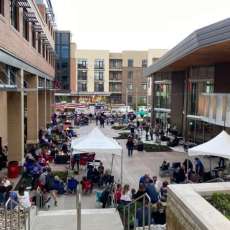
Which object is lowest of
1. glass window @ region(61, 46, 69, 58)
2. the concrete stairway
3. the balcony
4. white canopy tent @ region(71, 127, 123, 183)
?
the concrete stairway

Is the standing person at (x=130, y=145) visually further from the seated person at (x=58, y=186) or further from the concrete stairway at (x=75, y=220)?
the concrete stairway at (x=75, y=220)

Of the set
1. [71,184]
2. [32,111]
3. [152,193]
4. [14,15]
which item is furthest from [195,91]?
[152,193]

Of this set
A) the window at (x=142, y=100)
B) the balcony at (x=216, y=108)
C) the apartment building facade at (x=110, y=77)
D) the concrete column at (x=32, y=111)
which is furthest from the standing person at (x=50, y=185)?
the window at (x=142, y=100)

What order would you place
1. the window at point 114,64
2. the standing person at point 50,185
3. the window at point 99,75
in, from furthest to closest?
the window at point 114,64 → the window at point 99,75 → the standing person at point 50,185

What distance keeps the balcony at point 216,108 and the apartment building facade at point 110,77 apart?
193 feet

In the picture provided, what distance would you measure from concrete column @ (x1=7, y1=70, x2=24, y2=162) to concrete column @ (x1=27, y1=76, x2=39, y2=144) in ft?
18.6

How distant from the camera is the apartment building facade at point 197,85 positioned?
17.0 m

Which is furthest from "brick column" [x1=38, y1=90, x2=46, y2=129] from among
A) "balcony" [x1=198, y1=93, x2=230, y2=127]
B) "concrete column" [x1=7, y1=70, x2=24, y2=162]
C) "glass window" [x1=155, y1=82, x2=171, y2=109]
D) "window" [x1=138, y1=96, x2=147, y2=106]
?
"window" [x1=138, y1=96, x2=147, y2=106]

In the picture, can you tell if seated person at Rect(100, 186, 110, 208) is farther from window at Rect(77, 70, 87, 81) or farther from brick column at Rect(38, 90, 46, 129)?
window at Rect(77, 70, 87, 81)

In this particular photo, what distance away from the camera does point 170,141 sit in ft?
90.4

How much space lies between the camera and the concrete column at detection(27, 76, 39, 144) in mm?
23797

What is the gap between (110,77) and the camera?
82750 millimetres

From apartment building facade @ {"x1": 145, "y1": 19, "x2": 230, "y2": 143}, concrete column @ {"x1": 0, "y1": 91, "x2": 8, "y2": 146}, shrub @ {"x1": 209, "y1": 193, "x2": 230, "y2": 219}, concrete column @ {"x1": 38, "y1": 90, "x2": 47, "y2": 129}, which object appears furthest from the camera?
concrete column @ {"x1": 38, "y1": 90, "x2": 47, "y2": 129}

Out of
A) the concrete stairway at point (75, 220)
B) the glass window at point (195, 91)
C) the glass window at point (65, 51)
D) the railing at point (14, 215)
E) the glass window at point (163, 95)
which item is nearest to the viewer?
the railing at point (14, 215)
